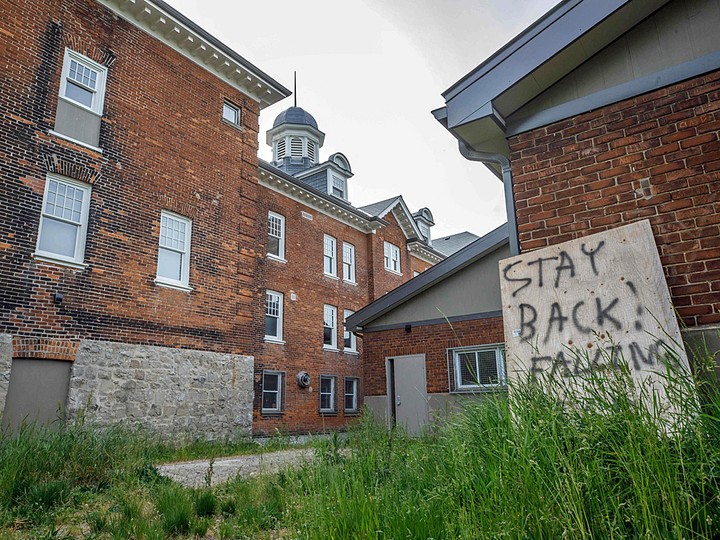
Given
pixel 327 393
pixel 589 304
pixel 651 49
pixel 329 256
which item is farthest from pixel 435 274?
pixel 329 256

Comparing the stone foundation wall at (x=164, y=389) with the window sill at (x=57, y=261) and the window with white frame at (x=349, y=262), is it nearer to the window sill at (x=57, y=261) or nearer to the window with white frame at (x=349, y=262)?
the window sill at (x=57, y=261)

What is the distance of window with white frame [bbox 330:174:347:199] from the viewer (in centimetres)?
2783

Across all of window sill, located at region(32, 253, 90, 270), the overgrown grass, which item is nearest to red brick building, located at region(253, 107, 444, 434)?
window sill, located at region(32, 253, 90, 270)

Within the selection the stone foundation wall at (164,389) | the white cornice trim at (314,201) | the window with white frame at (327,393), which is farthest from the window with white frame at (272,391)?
the white cornice trim at (314,201)

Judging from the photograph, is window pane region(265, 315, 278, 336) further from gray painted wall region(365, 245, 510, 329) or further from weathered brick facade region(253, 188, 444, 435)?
gray painted wall region(365, 245, 510, 329)

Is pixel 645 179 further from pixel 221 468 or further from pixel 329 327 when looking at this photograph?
pixel 329 327

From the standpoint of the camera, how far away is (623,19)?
16.0 ft

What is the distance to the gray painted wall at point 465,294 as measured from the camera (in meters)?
12.7

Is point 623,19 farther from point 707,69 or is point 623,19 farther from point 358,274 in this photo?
point 358,274

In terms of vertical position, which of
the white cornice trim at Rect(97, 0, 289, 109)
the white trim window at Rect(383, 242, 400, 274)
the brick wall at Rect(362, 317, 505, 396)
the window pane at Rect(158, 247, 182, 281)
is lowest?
the brick wall at Rect(362, 317, 505, 396)

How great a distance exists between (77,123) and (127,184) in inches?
72.7

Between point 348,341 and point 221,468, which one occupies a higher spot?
point 348,341

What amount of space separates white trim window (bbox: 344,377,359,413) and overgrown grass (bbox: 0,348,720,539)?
17514 mm

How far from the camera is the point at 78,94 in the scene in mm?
13086
